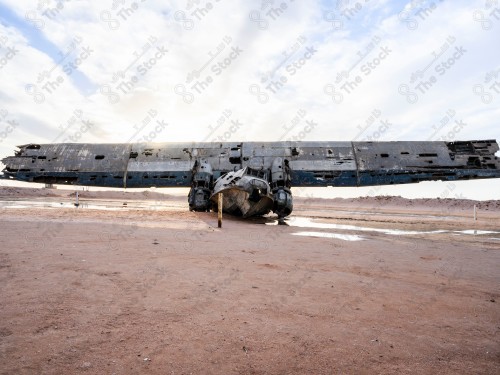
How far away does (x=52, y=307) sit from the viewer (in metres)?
2.91

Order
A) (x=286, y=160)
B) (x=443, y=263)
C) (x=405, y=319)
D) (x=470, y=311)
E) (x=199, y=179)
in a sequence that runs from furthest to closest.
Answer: (x=286, y=160) → (x=199, y=179) → (x=443, y=263) → (x=470, y=311) → (x=405, y=319)

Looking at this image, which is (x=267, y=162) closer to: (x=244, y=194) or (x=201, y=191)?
(x=201, y=191)

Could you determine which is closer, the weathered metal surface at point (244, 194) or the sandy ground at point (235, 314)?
the sandy ground at point (235, 314)

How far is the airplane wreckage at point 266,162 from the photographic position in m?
20.4

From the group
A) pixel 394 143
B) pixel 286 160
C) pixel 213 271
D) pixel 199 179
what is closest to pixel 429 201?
pixel 394 143

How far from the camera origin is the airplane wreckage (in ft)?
67.1

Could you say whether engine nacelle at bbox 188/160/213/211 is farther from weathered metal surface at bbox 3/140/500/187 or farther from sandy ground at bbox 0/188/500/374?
sandy ground at bbox 0/188/500/374

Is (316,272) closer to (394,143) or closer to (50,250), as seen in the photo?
(50,250)

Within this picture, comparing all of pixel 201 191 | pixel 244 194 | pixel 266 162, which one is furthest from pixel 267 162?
pixel 244 194

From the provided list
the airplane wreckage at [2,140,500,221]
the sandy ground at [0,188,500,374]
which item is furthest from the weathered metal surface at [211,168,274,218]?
the sandy ground at [0,188,500,374]

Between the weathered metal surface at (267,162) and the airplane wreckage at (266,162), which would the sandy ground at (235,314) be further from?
the weathered metal surface at (267,162)

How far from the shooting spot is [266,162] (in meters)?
20.4

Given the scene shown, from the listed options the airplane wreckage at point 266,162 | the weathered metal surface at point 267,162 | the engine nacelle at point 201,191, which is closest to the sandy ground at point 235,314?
the engine nacelle at point 201,191

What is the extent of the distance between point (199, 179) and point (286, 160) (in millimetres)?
6342
